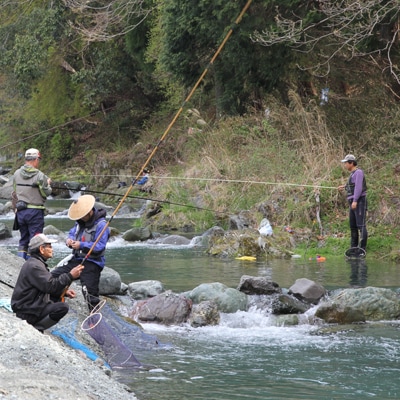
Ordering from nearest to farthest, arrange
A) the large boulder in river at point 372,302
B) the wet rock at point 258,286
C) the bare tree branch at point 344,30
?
1. the large boulder in river at point 372,302
2. the wet rock at point 258,286
3. the bare tree branch at point 344,30

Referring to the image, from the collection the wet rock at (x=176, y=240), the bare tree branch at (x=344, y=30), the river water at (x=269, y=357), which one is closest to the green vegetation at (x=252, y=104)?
the bare tree branch at (x=344, y=30)

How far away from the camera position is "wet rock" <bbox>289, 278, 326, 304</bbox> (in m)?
11.3

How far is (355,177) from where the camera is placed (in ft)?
46.6

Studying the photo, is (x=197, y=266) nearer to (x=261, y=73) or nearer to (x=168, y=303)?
(x=168, y=303)

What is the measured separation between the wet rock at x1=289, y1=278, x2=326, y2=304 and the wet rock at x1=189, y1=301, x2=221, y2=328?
130cm

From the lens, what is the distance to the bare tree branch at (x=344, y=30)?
16172 mm

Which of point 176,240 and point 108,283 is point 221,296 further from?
point 176,240

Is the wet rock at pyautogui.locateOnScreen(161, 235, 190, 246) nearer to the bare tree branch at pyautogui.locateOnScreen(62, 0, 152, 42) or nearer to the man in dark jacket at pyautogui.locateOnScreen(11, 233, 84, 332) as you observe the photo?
the bare tree branch at pyautogui.locateOnScreen(62, 0, 152, 42)

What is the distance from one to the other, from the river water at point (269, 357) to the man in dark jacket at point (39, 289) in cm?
92

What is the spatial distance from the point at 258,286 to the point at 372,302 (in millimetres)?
1551

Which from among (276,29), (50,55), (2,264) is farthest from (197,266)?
(50,55)

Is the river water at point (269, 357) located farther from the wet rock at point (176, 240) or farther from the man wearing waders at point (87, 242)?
the wet rock at point (176, 240)

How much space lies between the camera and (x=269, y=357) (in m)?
8.68

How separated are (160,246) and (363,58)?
7.28m
